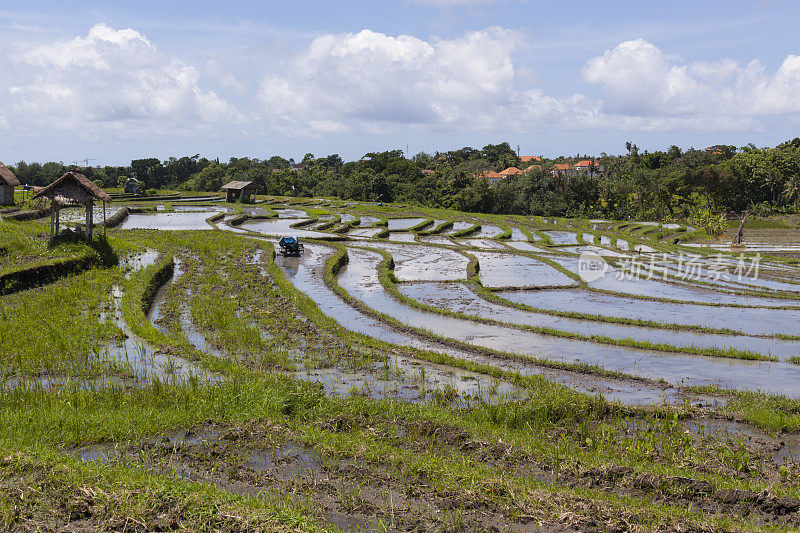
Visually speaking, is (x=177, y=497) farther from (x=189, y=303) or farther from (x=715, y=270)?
(x=715, y=270)

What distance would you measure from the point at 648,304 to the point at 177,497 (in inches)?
621

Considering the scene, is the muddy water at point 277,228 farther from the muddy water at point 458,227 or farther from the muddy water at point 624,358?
the muddy water at point 624,358

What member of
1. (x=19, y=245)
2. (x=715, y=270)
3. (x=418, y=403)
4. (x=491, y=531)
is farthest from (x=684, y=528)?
(x=715, y=270)

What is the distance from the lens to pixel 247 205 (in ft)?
176

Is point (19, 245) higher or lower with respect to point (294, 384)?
higher

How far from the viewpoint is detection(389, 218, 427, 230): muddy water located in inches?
1582

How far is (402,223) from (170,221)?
15.8 metres

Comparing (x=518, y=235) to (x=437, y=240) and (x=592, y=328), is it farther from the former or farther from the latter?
(x=592, y=328)

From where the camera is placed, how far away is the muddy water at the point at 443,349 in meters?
9.92

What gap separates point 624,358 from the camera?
39.8 ft

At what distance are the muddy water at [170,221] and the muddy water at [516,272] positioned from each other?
59.0ft

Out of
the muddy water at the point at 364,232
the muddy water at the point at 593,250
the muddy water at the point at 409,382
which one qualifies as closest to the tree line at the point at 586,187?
the muddy water at the point at 364,232

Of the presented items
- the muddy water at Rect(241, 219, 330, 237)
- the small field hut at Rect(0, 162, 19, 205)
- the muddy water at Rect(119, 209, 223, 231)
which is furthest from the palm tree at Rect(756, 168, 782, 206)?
the small field hut at Rect(0, 162, 19, 205)

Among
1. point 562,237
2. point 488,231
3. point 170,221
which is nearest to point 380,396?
point 562,237
